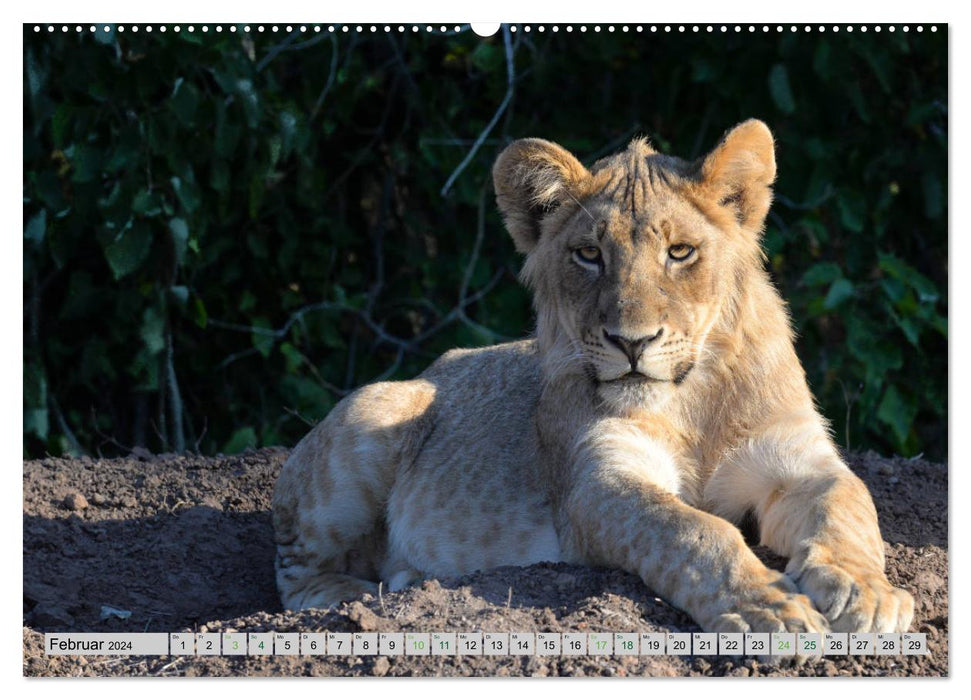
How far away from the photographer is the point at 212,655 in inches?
150

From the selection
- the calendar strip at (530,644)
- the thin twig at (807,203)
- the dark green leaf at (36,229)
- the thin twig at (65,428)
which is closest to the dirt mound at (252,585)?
the calendar strip at (530,644)

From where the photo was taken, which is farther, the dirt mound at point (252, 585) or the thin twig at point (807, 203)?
the thin twig at point (807, 203)

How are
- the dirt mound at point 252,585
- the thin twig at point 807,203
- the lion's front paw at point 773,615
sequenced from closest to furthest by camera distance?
the lion's front paw at point 773,615, the dirt mound at point 252,585, the thin twig at point 807,203

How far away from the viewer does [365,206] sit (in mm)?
6758

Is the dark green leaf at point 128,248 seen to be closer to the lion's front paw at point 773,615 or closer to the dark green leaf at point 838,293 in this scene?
the dark green leaf at point 838,293

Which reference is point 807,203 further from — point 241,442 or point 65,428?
point 65,428

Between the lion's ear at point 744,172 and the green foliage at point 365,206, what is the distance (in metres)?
0.47

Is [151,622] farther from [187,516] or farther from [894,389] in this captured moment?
[894,389]

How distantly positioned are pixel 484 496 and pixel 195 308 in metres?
2.20

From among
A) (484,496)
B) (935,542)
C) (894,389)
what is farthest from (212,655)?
(894,389)

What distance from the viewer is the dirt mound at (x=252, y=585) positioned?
145 inches

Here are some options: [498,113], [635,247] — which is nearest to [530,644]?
[635,247]

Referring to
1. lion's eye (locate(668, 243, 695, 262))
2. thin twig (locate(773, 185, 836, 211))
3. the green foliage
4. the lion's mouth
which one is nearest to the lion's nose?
the lion's mouth

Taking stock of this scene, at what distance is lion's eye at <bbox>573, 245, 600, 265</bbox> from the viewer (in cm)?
459
